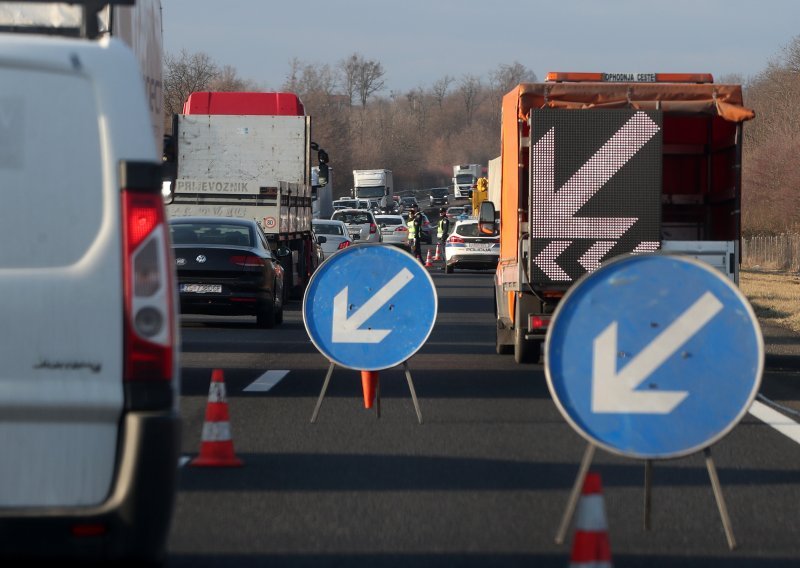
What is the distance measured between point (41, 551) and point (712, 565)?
294cm

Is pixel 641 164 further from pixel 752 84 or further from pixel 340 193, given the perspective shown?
pixel 340 193

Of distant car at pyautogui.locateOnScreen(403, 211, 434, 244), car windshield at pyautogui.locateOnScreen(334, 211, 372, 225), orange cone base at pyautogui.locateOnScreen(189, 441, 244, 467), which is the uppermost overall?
car windshield at pyautogui.locateOnScreen(334, 211, 372, 225)

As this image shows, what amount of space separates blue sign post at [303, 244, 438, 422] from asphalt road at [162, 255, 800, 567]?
554 mm

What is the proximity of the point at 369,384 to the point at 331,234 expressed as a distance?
26.6 meters

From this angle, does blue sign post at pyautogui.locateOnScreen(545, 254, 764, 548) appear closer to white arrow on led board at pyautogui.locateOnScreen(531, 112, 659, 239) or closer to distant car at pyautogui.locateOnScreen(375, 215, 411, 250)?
white arrow on led board at pyautogui.locateOnScreen(531, 112, 659, 239)

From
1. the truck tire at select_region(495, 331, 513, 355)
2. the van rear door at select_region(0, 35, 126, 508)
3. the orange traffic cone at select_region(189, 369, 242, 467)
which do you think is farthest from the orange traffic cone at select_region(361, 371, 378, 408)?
the van rear door at select_region(0, 35, 126, 508)

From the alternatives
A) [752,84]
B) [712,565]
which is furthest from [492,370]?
[752,84]

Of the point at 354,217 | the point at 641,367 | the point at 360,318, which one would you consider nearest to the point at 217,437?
the point at 360,318

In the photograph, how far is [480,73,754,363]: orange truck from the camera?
42.3 ft

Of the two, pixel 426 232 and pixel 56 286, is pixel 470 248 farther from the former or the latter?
pixel 56 286

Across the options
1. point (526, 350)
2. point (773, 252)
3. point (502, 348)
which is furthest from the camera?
point (773, 252)

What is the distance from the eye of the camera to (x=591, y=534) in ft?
16.1

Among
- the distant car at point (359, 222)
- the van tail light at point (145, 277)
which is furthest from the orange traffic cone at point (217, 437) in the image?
the distant car at point (359, 222)

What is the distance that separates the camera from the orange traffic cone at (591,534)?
4906mm
